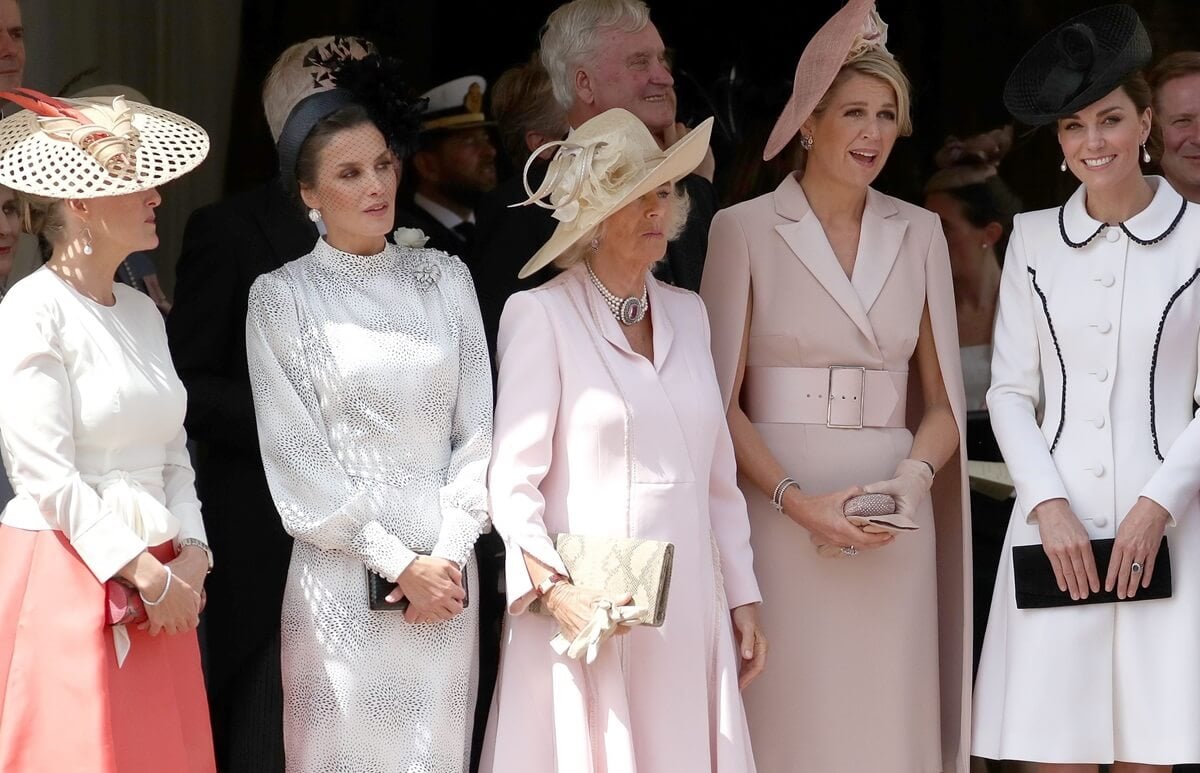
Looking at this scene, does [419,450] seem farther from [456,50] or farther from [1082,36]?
[456,50]

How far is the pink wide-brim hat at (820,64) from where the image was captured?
4641mm

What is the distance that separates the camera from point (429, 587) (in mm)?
4004

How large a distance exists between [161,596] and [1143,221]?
2.44 m

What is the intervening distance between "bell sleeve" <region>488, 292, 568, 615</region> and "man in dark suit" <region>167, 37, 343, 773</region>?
618mm

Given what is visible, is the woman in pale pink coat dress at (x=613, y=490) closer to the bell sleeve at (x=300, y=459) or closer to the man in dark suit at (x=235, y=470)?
the bell sleeve at (x=300, y=459)

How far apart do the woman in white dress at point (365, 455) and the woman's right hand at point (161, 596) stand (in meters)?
0.28

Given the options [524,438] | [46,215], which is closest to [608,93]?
[524,438]

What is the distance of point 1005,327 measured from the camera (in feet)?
15.0

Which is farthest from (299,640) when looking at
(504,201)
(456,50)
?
(456,50)

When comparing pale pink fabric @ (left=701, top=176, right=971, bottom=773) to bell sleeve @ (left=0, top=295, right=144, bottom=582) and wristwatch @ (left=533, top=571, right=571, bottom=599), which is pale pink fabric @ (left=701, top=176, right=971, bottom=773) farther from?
bell sleeve @ (left=0, top=295, right=144, bottom=582)

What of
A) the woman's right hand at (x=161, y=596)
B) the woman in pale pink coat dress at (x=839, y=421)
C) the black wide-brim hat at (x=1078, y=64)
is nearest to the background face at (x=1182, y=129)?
the black wide-brim hat at (x=1078, y=64)

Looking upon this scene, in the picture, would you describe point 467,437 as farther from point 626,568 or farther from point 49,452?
point 49,452

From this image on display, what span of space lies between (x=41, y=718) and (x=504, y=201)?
1.85 metres

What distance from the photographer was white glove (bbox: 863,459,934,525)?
14.6 feet
